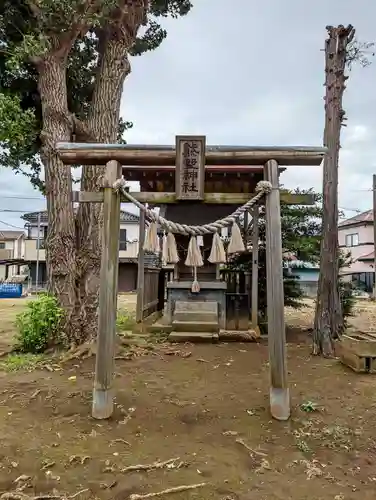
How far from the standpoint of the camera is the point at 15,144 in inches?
314

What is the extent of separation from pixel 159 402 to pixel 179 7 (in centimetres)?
976

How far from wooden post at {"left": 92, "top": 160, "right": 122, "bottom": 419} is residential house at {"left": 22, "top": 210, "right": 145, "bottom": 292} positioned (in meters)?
26.1

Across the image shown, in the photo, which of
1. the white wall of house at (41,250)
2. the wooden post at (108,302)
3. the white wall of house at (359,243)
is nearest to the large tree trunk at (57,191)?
the wooden post at (108,302)

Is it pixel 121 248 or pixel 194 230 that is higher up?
pixel 121 248

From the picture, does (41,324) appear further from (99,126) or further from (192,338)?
(99,126)

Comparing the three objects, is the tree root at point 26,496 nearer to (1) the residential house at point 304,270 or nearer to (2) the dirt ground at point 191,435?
(2) the dirt ground at point 191,435

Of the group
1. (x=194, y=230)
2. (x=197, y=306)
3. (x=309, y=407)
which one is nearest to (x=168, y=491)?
(x=309, y=407)

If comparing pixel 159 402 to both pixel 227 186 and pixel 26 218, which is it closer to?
pixel 227 186

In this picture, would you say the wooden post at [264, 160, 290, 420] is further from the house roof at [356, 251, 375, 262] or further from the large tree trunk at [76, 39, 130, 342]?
the house roof at [356, 251, 375, 262]

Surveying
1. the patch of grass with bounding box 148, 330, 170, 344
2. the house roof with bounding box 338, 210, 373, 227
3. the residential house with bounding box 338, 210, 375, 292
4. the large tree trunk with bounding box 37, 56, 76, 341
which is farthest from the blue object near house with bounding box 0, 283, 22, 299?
the house roof with bounding box 338, 210, 373, 227

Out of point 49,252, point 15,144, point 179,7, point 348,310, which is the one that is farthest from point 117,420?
point 179,7

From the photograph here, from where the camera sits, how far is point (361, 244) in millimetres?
33844

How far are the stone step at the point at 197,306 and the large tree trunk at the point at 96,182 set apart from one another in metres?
2.33

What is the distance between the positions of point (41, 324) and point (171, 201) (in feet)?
13.6
